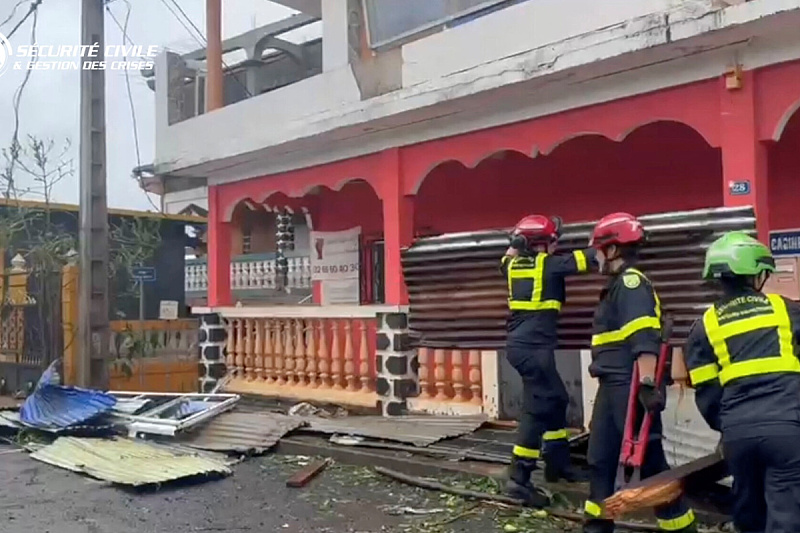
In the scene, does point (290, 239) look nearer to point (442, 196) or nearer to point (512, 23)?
point (442, 196)

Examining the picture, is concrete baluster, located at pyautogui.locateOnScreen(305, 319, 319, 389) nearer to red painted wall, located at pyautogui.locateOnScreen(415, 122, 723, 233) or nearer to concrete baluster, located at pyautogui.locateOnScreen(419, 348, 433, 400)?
concrete baluster, located at pyautogui.locateOnScreen(419, 348, 433, 400)

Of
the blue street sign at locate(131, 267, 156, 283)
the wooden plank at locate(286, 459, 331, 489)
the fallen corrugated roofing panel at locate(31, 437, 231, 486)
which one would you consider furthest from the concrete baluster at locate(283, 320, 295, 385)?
the blue street sign at locate(131, 267, 156, 283)

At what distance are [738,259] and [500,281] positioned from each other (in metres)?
2.90

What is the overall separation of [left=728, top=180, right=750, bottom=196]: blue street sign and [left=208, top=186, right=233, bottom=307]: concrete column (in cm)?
661

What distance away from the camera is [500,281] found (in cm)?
682

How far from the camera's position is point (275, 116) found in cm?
990

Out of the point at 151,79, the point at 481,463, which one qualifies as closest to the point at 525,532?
the point at 481,463

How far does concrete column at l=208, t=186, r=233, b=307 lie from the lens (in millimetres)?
11250

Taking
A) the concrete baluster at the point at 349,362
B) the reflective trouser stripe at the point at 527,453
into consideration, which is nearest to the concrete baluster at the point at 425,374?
the concrete baluster at the point at 349,362

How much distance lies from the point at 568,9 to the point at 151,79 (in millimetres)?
9696

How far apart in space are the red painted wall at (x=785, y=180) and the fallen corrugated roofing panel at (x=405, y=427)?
3075 millimetres

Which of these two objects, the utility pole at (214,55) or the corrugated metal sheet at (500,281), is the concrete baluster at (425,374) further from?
the utility pole at (214,55)

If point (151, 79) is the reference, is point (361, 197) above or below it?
below

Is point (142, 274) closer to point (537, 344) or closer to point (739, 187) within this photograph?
point (537, 344)
